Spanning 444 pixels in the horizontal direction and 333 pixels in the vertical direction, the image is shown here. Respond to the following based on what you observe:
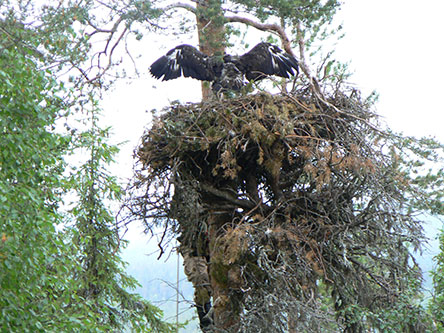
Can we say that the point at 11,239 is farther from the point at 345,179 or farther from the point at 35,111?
the point at 345,179

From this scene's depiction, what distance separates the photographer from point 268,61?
7.75 m

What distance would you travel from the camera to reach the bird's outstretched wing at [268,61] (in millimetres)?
7758

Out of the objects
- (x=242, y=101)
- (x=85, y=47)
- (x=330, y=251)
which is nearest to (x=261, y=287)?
(x=330, y=251)

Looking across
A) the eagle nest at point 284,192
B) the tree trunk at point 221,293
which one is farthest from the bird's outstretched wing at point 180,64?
the tree trunk at point 221,293

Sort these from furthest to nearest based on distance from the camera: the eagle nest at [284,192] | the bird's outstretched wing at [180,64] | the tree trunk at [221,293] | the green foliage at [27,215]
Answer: the bird's outstretched wing at [180,64], the tree trunk at [221,293], the eagle nest at [284,192], the green foliage at [27,215]

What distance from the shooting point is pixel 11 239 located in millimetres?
4352

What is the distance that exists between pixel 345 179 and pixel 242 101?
55.4 inches

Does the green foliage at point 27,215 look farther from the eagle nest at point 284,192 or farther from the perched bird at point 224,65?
the perched bird at point 224,65

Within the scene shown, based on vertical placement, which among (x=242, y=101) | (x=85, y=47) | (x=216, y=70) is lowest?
(x=242, y=101)

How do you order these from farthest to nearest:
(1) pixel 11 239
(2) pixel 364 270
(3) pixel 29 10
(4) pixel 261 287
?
(3) pixel 29 10 < (2) pixel 364 270 < (4) pixel 261 287 < (1) pixel 11 239

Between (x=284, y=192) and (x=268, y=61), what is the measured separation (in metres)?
1.85

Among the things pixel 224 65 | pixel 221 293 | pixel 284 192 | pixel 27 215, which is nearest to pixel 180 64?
pixel 224 65

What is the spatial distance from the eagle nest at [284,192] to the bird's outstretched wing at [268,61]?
3.60 feet

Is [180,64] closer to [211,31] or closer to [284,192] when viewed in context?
[211,31]
